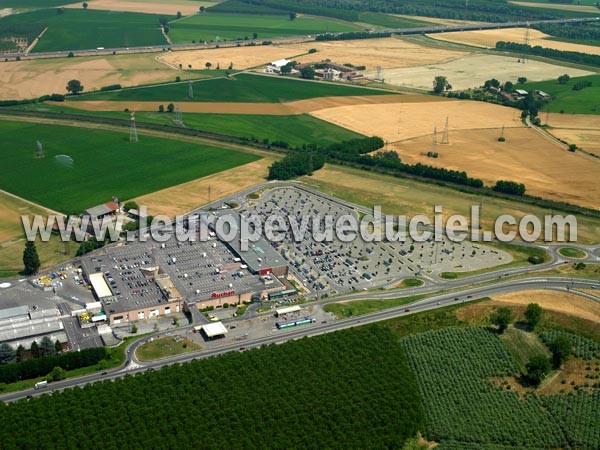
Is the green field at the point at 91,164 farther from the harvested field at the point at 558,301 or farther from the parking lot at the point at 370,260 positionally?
the harvested field at the point at 558,301

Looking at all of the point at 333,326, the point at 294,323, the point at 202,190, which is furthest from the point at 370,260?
the point at 202,190

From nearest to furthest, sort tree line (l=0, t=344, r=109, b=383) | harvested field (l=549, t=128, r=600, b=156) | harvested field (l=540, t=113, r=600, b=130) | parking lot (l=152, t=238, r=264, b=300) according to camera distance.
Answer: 1. tree line (l=0, t=344, r=109, b=383)
2. parking lot (l=152, t=238, r=264, b=300)
3. harvested field (l=549, t=128, r=600, b=156)
4. harvested field (l=540, t=113, r=600, b=130)

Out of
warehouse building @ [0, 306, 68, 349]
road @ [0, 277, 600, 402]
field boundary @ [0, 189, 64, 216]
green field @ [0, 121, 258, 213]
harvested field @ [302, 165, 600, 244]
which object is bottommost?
road @ [0, 277, 600, 402]

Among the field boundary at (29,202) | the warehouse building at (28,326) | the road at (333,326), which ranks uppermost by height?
the field boundary at (29,202)

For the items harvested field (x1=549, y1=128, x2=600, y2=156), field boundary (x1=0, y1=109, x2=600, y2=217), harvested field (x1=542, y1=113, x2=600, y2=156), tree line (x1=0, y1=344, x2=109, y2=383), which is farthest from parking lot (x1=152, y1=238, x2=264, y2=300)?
harvested field (x1=542, y1=113, x2=600, y2=156)

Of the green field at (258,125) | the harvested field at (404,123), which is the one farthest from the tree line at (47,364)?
the harvested field at (404,123)

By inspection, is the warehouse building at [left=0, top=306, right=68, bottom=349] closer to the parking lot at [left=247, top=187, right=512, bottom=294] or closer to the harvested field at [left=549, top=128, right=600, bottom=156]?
the parking lot at [left=247, top=187, right=512, bottom=294]

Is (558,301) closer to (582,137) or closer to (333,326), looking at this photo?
(333,326)

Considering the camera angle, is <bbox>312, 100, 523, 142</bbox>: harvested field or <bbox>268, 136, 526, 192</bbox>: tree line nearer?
<bbox>268, 136, 526, 192</bbox>: tree line
